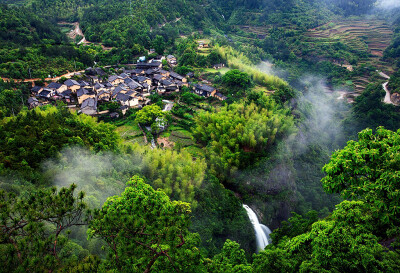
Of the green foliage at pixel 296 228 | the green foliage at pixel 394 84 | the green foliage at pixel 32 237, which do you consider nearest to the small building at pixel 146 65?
the green foliage at pixel 296 228

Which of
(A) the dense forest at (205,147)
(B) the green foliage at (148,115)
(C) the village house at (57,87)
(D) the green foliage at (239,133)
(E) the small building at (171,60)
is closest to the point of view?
(A) the dense forest at (205,147)

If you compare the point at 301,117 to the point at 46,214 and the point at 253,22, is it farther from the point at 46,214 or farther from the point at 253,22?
the point at 253,22

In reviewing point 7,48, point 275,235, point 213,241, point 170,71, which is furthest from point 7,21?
point 275,235

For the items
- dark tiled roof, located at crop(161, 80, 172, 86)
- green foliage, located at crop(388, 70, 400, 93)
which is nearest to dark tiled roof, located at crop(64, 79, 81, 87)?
dark tiled roof, located at crop(161, 80, 172, 86)

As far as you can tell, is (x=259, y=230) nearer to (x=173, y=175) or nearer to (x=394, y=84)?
(x=173, y=175)

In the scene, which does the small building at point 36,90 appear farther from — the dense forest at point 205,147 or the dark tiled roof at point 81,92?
the dark tiled roof at point 81,92

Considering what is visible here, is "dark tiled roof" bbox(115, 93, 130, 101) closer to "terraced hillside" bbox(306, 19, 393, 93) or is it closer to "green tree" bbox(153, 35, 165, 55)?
"green tree" bbox(153, 35, 165, 55)
